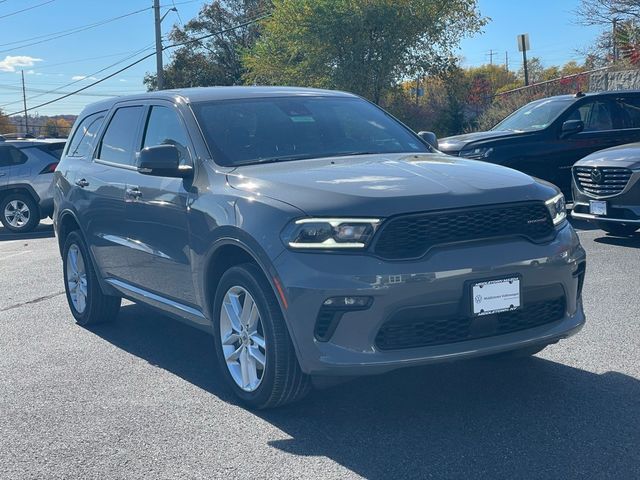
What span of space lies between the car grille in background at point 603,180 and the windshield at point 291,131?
430 centimetres

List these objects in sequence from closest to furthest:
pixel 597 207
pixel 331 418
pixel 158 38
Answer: pixel 331 418 < pixel 597 207 < pixel 158 38

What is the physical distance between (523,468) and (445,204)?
1310 millimetres

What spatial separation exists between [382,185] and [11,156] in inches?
527

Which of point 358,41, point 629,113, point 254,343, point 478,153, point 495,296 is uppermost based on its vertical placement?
point 358,41

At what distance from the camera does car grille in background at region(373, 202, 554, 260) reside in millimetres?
4250

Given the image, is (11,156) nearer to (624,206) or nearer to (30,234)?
(30,234)

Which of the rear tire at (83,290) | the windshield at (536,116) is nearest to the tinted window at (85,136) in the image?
the rear tire at (83,290)

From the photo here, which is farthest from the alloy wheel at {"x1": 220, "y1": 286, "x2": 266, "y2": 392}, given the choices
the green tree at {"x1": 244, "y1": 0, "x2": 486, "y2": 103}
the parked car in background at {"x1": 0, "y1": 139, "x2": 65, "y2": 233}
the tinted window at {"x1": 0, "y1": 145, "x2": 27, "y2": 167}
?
the green tree at {"x1": 244, "y1": 0, "x2": 486, "y2": 103}

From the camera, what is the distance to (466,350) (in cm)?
429

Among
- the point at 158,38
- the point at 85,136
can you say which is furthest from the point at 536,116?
the point at 158,38

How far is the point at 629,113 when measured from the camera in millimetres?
13023

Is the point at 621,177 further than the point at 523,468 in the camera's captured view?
Yes

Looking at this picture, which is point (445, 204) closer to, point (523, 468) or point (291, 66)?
point (523, 468)

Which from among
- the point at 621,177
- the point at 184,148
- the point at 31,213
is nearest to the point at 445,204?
the point at 184,148
